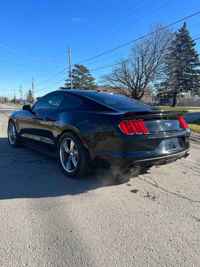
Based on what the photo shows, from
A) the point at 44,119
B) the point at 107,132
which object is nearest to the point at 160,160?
the point at 107,132

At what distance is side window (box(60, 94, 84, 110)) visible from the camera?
13.2 feet

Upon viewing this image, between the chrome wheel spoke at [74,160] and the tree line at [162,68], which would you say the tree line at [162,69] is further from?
the chrome wheel spoke at [74,160]

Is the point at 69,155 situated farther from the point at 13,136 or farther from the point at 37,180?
the point at 13,136

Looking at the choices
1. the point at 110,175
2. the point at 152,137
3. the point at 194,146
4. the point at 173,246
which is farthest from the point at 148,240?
the point at 194,146

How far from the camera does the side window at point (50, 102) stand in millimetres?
4566

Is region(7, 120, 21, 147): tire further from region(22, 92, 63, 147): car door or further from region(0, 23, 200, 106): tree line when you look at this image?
region(0, 23, 200, 106): tree line

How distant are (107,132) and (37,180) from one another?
1.45 metres

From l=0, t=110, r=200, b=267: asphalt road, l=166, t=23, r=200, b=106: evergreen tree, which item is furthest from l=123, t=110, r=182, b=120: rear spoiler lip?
l=166, t=23, r=200, b=106: evergreen tree

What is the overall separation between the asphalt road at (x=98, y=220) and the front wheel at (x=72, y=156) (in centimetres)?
17

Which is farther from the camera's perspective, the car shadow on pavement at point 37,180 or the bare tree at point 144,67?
the bare tree at point 144,67

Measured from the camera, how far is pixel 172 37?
3575 cm

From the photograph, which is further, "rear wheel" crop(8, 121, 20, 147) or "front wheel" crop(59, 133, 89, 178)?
"rear wheel" crop(8, 121, 20, 147)

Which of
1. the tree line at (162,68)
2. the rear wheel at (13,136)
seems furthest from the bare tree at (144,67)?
the rear wheel at (13,136)

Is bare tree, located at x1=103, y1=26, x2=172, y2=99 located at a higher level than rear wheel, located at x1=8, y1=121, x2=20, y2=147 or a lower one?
higher
